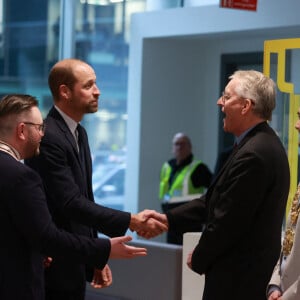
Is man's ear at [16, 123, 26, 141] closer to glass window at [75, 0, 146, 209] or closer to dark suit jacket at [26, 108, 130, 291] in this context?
dark suit jacket at [26, 108, 130, 291]

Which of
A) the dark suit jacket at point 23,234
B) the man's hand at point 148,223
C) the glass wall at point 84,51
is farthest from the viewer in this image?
the glass wall at point 84,51

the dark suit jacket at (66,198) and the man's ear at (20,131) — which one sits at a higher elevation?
the man's ear at (20,131)

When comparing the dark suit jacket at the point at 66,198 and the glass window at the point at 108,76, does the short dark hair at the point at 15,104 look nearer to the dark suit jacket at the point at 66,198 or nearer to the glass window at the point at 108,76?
the dark suit jacket at the point at 66,198

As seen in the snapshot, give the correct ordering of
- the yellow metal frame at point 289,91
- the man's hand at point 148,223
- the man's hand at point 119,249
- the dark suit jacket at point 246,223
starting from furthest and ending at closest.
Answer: the yellow metal frame at point 289,91 < the man's hand at point 148,223 < the dark suit jacket at point 246,223 < the man's hand at point 119,249

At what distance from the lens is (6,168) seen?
3.34 metres

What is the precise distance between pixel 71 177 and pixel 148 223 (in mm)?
559

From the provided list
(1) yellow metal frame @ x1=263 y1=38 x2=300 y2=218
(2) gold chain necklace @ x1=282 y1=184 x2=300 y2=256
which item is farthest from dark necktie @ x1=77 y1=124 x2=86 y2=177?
(1) yellow metal frame @ x1=263 y1=38 x2=300 y2=218

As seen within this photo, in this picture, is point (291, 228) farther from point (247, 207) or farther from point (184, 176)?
point (184, 176)

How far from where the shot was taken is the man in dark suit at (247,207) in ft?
12.3

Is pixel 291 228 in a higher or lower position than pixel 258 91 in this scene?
lower

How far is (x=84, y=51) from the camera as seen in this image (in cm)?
1064

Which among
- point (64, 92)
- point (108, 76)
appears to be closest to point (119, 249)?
point (64, 92)

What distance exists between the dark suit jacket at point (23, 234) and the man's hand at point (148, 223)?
1.08m

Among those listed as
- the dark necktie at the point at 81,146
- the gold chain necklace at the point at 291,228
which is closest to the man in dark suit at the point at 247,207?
the gold chain necklace at the point at 291,228
